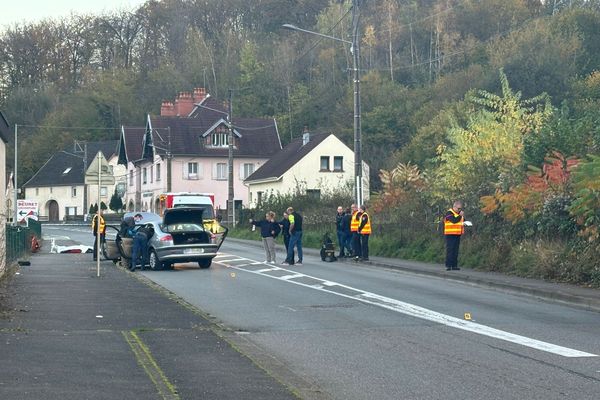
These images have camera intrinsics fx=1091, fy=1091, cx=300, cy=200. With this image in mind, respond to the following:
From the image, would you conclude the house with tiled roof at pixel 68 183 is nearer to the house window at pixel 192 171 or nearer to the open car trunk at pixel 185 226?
the house window at pixel 192 171

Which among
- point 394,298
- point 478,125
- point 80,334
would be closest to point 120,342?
point 80,334

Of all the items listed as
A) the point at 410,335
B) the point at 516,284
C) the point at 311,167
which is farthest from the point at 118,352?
the point at 311,167

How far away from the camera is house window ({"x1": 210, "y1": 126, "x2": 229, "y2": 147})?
81.3 metres

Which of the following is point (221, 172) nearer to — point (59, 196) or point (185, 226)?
point (59, 196)

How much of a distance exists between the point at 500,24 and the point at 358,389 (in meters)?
78.9

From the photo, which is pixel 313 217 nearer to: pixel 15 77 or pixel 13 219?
pixel 13 219

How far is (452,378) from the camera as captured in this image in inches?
428

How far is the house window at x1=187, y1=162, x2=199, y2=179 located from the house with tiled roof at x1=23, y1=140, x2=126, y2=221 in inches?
712

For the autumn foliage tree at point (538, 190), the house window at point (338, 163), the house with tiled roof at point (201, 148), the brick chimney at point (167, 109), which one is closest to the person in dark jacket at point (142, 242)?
the autumn foliage tree at point (538, 190)

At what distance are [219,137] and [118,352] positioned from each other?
69.9 metres

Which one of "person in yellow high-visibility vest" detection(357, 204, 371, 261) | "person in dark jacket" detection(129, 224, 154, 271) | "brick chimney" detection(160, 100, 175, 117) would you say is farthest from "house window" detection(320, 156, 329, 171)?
"person in dark jacket" detection(129, 224, 154, 271)

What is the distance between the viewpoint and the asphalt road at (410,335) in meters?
10.6

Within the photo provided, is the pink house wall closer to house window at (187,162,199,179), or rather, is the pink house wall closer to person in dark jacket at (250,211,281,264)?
house window at (187,162,199,179)

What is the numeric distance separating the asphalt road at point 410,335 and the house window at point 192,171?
183ft
